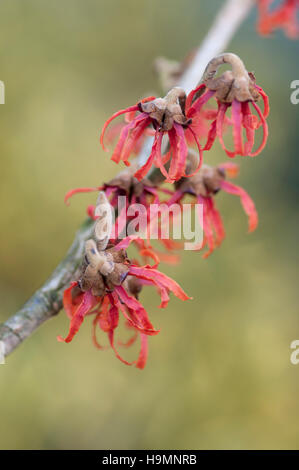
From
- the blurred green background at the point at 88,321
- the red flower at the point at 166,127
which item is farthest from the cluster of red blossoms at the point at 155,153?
the blurred green background at the point at 88,321

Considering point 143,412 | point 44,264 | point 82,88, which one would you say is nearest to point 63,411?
point 143,412

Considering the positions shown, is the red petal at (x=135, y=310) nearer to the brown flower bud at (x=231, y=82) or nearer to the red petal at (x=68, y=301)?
the red petal at (x=68, y=301)

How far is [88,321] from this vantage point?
2705 mm

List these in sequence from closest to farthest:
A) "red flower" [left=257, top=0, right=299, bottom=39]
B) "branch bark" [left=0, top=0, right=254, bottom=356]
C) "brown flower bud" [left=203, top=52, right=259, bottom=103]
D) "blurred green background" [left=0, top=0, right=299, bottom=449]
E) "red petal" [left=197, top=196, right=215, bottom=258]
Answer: "brown flower bud" [left=203, top=52, right=259, bottom=103]
"branch bark" [left=0, top=0, right=254, bottom=356]
"red petal" [left=197, top=196, right=215, bottom=258]
"red flower" [left=257, top=0, right=299, bottom=39]
"blurred green background" [left=0, top=0, right=299, bottom=449]

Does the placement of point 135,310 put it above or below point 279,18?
below

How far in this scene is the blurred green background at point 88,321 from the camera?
2672 mm

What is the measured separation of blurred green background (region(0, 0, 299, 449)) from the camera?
105 inches

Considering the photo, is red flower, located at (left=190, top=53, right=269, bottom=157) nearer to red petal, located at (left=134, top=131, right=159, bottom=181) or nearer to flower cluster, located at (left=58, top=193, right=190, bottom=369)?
red petal, located at (left=134, top=131, right=159, bottom=181)

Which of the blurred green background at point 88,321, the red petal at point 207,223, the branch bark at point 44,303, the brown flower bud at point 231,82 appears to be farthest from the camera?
the blurred green background at point 88,321

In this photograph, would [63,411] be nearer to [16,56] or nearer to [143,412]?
[143,412]

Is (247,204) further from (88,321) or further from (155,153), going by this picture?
(88,321)

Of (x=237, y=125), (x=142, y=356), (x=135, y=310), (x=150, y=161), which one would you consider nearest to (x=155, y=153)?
(x=150, y=161)

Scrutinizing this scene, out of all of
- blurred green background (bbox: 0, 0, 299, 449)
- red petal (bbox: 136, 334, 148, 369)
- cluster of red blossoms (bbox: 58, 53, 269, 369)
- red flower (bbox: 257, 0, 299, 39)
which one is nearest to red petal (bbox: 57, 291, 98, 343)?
cluster of red blossoms (bbox: 58, 53, 269, 369)

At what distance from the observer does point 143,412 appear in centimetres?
283
